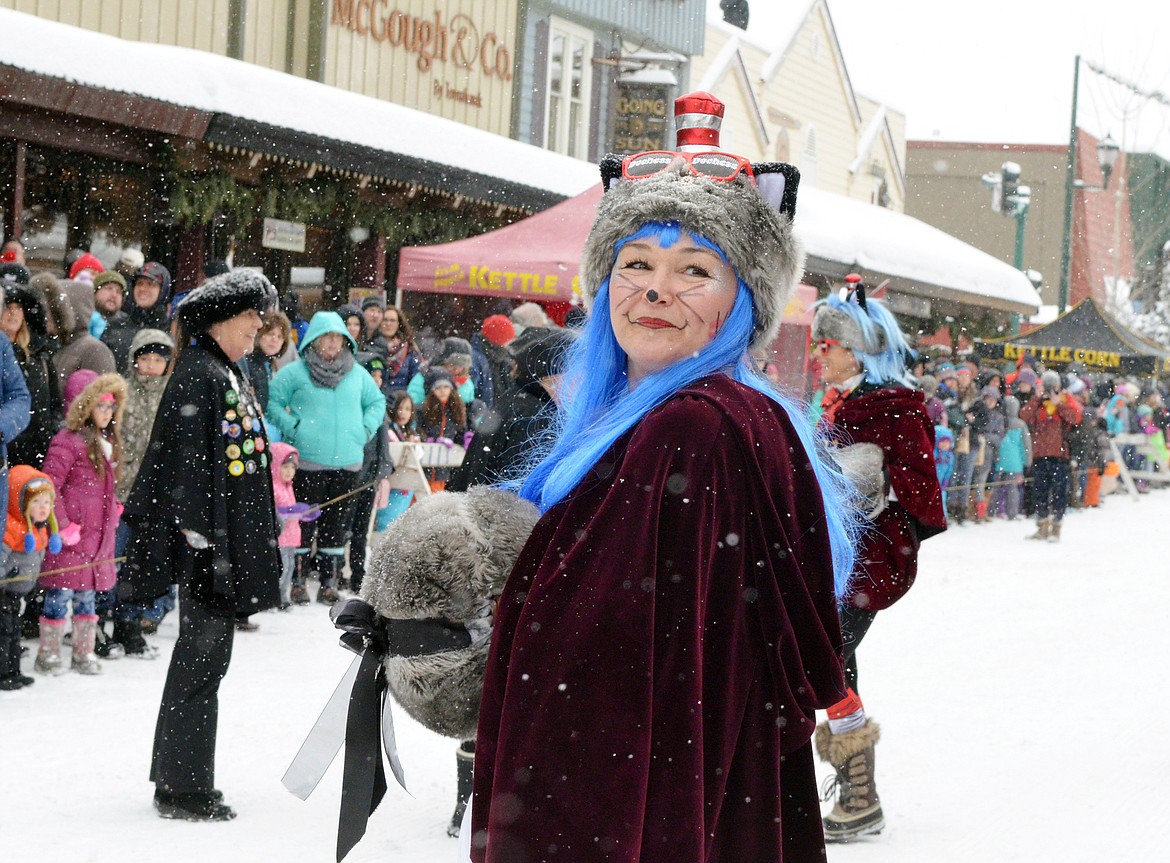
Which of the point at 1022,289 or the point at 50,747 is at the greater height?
the point at 1022,289

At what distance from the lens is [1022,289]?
81.5 ft

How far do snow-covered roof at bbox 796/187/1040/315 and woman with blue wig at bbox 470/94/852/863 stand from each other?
13552mm

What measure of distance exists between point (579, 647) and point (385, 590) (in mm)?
438

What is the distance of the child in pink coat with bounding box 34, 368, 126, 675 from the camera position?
6.62 metres

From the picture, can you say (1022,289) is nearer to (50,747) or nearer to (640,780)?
(50,747)

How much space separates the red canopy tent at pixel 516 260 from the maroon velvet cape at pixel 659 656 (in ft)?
30.4

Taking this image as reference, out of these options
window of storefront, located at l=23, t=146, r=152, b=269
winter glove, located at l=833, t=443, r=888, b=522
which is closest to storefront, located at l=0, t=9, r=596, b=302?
window of storefront, located at l=23, t=146, r=152, b=269

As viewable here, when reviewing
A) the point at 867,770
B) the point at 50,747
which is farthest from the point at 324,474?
the point at 867,770

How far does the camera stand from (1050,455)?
622 inches

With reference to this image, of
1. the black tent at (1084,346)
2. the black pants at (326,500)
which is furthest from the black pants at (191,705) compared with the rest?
the black tent at (1084,346)

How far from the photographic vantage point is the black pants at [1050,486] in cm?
1526

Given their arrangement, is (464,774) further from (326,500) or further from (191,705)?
(326,500)

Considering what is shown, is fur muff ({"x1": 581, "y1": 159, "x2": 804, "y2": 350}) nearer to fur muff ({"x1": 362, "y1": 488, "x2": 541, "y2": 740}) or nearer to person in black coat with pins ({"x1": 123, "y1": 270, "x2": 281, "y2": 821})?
fur muff ({"x1": 362, "y1": 488, "x2": 541, "y2": 740})

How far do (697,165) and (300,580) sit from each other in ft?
24.1
